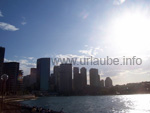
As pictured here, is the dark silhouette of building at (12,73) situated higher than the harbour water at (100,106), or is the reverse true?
the dark silhouette of building at (12,73)

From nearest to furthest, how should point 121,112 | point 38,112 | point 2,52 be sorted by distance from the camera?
→ point 38,112, point 121,112, point 2,52

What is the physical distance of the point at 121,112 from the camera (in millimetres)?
52125

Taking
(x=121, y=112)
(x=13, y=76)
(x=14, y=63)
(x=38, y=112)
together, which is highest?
(x=14, y=63)

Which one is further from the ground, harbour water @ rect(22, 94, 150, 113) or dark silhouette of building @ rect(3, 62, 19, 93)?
dark silhouette of building @ rect(3, 62, 19, 93)

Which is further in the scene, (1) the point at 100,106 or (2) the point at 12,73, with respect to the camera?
(2) the point at 12,73

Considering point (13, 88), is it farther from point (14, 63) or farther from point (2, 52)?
point (2, 52)

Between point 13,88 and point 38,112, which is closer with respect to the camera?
point 38,112

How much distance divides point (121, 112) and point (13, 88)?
164 meters

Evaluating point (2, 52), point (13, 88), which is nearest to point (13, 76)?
point (13, 88)

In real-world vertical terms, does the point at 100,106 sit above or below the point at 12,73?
below

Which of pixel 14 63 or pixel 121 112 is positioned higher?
pixel 14 63

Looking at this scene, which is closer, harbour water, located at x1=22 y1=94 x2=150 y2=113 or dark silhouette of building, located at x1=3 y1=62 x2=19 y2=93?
harbour water, located at x1=22 y1=94 x2=150 y2=113

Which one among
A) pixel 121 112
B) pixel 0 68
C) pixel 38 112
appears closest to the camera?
pixel 38 112

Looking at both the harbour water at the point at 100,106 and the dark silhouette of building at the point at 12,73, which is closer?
the harbour water at the point at 100,106
